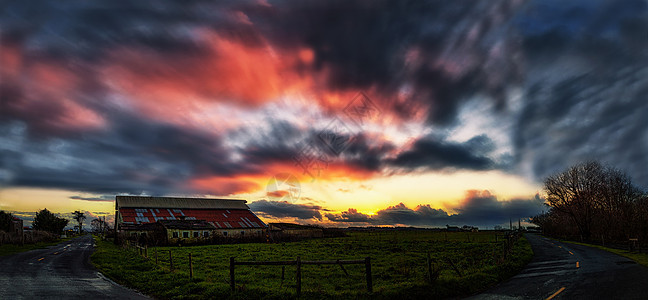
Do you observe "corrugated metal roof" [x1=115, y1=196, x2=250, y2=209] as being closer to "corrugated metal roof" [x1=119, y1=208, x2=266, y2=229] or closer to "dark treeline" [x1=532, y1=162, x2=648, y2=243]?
"corrugated metal roof" [x1=119, y1=208, x2=266, y2=229]

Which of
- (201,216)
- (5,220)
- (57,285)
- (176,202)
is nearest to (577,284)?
(57,285)

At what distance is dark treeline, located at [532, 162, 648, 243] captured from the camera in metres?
59.5

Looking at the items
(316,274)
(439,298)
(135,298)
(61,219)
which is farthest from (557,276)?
(61,219)

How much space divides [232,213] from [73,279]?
6463cm

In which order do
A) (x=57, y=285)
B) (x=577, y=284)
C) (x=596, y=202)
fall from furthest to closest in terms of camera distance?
(x=596, y=202) → (x=57, y=285) → (x=577, y=284)

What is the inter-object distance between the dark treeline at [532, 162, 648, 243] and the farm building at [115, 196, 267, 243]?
6996cm

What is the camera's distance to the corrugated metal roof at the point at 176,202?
7818cm

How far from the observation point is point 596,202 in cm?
7412

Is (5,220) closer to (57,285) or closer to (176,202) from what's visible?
(176,202)

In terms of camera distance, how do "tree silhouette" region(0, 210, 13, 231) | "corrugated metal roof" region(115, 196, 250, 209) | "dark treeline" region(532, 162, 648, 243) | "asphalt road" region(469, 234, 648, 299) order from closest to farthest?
"asphalt road" region(469, 234, 648, 299) < "dark treeline" region(532, 162, 648, 243) < "corrugated metal roof" region(115, 196, 250, 209) < "tree silhouette" region(0, 210, 13, 231)

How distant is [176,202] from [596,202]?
10043 centimetres

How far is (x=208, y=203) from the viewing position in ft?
286

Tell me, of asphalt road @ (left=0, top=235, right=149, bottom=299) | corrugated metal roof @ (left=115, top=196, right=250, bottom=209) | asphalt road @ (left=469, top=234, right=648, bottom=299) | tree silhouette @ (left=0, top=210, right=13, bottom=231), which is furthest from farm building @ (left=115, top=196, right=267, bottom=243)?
asphalt road @ (left=469, top=234, right=648, bottom=299)

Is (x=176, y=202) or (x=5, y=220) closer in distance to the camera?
(x=5, y=220)
